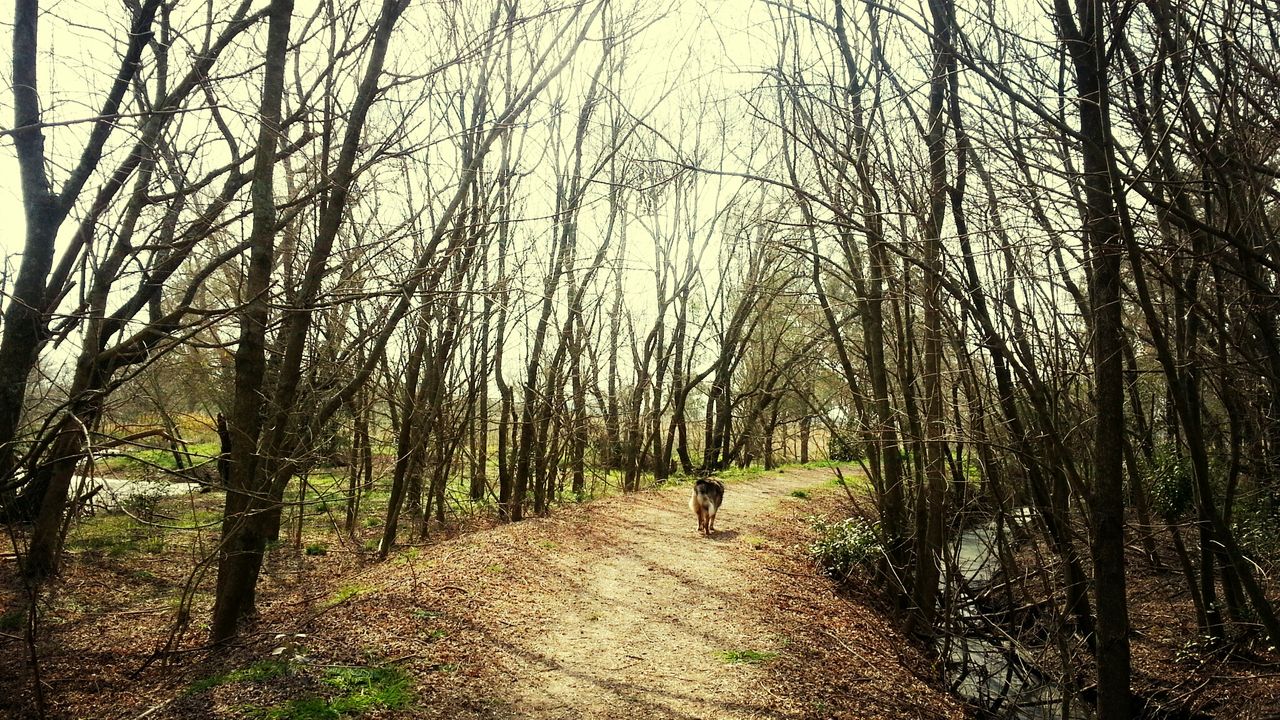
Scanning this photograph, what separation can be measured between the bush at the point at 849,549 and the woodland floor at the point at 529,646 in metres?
0.58

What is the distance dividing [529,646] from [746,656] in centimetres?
192

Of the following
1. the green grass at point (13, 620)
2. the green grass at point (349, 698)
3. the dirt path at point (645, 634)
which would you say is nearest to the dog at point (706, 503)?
the dirt path at point (645, 634)

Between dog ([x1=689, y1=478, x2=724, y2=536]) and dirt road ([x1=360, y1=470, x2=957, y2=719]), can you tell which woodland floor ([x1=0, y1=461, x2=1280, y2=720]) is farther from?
dog ([x1=689, y1=478, x2=724, y2=536])

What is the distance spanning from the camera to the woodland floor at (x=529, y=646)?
540cm

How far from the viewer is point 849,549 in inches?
424

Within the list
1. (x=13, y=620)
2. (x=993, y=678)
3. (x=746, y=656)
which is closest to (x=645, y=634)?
(x=746, y=656)

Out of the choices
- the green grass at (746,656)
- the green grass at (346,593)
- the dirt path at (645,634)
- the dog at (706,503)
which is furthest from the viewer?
the dog at (706,503)

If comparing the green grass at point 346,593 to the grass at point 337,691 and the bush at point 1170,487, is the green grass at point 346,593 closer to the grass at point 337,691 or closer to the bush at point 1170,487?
the grass at point 337,691

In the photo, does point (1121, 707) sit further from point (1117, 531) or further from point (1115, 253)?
point (1115, 253)

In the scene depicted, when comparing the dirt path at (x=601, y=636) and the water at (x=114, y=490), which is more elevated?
the water at (x=114, y=490)

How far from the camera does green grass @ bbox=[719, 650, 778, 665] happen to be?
632 cm

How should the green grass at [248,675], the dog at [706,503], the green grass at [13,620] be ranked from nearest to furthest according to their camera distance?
1. the green grass at [248,675]
2. the green grass at [13,620]
3. the dog at [706,503]

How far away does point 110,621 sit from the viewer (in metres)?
7.93

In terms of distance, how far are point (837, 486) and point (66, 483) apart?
17253 millimetres
